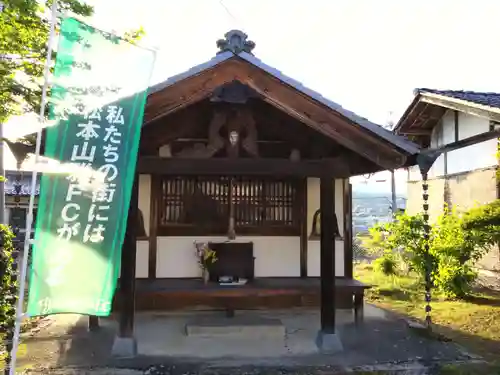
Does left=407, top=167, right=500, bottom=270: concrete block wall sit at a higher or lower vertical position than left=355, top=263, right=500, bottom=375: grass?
higher

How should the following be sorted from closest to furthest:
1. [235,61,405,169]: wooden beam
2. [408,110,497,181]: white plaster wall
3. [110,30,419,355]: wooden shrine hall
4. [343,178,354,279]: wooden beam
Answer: [235,61,405,169]: wooden beam, [110,30,419,355]: wooden shrine hall, [343,178,354,279]: wooden beam, [408,110,497,181]: white plaster wall

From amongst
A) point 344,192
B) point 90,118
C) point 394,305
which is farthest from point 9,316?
point 394,305

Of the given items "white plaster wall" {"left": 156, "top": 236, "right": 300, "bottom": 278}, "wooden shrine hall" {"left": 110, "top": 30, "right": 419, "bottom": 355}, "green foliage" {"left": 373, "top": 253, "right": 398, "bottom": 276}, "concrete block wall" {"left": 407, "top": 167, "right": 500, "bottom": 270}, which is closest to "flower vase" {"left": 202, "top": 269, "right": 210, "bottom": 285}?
"wooden shrine hall" {"left": 110, "top": 30, "right": 419, "bottom": 355}

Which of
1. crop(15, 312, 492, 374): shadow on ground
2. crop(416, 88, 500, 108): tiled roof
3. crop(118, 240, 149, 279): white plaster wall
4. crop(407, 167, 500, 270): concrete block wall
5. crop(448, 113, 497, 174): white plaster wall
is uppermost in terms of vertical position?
crop(416, 88, 500, 108): tiled roof

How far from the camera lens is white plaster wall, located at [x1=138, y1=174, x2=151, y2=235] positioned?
9.71 metres

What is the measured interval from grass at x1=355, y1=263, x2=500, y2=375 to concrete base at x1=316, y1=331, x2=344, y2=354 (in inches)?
67.6

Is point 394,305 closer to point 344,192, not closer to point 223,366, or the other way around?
point 344,192

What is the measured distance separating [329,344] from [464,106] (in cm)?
828

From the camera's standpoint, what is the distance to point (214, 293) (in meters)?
8.29

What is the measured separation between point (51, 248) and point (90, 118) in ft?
5.15

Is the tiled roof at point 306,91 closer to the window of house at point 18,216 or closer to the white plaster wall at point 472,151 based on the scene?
the white plaster wall at point 472,151

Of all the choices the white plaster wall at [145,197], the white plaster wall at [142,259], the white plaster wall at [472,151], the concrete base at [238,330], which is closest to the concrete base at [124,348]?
the concrete base at [238,330]

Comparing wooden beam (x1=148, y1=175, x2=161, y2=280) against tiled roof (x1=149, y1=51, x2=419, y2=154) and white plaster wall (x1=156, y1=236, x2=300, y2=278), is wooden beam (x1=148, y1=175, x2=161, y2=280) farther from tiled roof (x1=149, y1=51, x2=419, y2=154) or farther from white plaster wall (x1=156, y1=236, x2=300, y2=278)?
tiled roof (x1=149, y1=51, x2=419, y2=154)

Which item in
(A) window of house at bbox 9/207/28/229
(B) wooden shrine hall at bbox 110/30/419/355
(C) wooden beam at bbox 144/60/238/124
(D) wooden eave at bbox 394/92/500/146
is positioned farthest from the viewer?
(A) window of house at bbox 9/207/28/229
